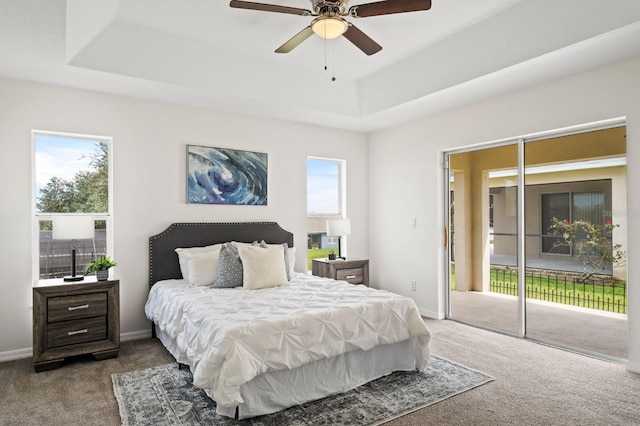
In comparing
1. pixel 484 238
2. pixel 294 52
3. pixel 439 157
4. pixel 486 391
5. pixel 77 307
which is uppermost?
pixel 294 52

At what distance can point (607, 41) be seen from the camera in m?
2.98

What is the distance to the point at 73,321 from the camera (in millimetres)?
3535

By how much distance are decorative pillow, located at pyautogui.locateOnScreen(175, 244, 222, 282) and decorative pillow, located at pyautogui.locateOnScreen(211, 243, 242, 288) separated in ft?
0.84

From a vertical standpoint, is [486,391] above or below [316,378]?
below

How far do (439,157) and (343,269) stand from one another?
185cm

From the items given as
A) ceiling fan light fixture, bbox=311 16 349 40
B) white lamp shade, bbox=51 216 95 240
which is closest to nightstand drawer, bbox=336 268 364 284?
white lamp shade, bbox=51 216 95 240

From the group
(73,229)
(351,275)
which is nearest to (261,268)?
(351,275)

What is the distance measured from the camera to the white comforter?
242cm

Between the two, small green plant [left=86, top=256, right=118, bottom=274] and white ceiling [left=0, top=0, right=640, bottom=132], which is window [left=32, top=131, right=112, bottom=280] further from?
white ceiling [left=0, top=0, right=640, bottom=132]

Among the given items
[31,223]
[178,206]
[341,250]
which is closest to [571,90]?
[341,250]

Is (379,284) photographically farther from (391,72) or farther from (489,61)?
(489,61)

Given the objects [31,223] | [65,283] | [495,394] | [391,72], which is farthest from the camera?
[391,72]

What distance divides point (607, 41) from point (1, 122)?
508cm

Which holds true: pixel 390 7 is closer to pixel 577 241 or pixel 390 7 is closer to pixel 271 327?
pixel 271 327
